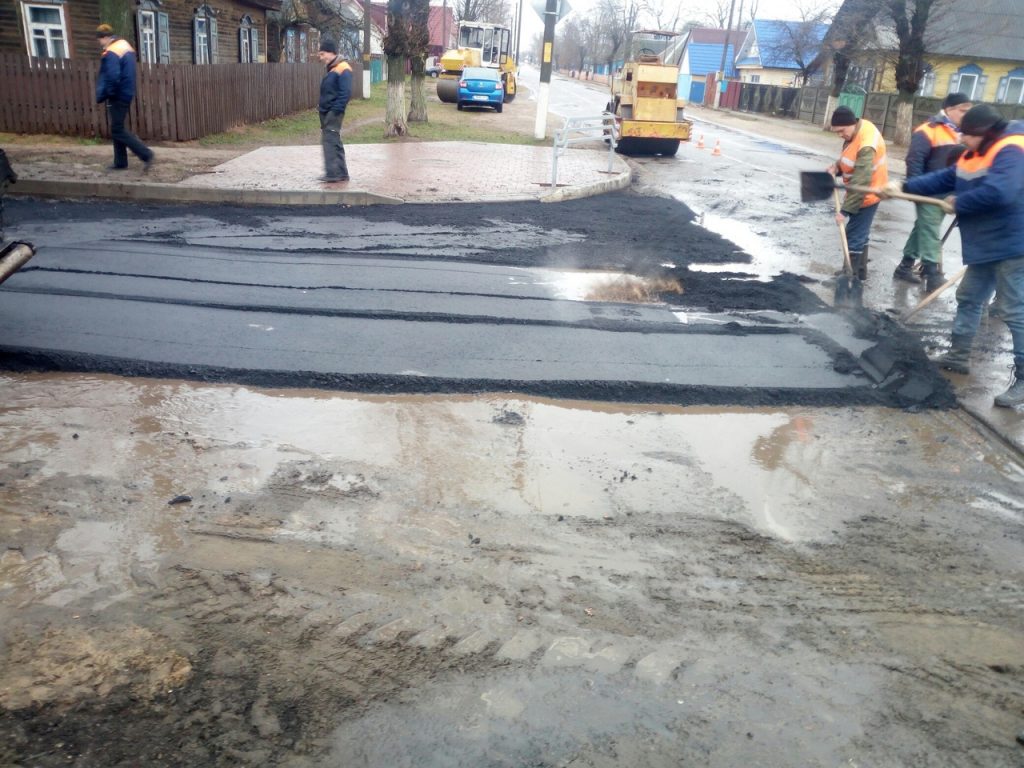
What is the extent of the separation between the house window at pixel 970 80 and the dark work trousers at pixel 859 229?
3756cm

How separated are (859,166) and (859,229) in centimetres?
74

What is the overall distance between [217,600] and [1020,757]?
278 centimetres

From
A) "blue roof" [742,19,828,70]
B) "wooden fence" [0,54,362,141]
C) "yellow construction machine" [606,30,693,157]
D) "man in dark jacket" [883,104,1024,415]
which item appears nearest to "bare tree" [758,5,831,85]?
"blue roof" [742,19,828,70]

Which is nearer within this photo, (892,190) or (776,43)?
(892,190)

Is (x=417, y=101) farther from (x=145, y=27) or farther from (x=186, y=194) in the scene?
(x=186, y=194)

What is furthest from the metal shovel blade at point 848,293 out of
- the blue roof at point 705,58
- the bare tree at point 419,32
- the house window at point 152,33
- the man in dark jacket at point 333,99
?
the blue roof at point 705,58

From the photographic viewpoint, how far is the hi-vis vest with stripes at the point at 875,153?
7.44m

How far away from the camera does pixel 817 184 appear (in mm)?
7922

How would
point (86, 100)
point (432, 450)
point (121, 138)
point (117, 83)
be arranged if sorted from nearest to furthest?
point (432, 450) → point (117, 83) → point (121, 138) → point (86, 100)

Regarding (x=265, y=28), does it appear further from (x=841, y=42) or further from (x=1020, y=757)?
(x=1020, y=757)

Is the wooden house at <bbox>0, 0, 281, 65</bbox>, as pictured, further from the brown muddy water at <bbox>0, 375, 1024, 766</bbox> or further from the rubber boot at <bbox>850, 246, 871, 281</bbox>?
the brown muddy water at <bbox>0, 375, 1024, 766</bbox>

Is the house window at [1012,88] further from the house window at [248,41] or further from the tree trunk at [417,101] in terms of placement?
the house window at [248,41]

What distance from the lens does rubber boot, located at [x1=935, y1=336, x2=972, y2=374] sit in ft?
19.8

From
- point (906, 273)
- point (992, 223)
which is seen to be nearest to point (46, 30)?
point (906, 273)
